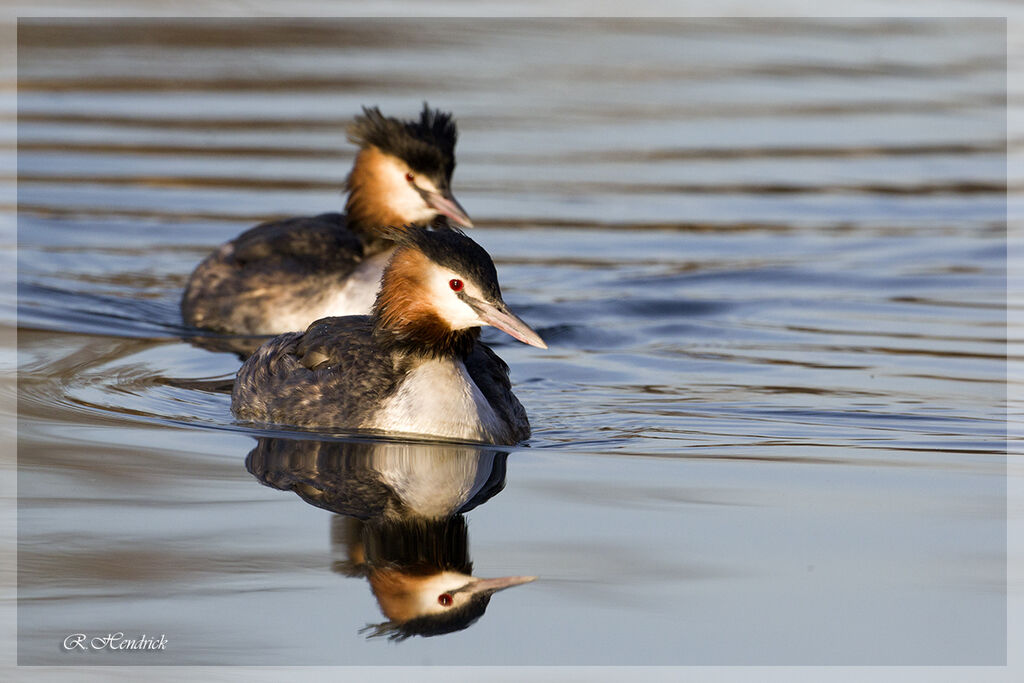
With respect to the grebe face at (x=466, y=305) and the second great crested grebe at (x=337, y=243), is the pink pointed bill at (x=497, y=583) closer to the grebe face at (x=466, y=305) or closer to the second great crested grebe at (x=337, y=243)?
the grebe face at (x=466, y=305)

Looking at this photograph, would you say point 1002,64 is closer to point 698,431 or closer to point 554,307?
point 554,307

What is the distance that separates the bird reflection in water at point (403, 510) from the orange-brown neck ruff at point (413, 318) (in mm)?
513

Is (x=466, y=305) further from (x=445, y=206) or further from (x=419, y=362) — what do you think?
(x=445, y=206)

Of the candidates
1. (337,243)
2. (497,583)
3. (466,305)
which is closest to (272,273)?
(337,243)

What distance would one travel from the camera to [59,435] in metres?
9.44

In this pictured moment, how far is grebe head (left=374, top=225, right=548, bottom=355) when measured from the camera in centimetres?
901

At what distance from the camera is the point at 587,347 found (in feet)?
39.8

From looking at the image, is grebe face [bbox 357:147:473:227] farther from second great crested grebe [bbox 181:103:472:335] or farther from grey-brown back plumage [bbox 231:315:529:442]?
grey-brown back plumage [bbox 231:315:529:442]

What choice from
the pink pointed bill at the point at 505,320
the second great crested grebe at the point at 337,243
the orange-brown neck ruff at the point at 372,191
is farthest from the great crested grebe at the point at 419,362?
the orange-brown neck ruff at the point at 372,191

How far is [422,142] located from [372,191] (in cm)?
55

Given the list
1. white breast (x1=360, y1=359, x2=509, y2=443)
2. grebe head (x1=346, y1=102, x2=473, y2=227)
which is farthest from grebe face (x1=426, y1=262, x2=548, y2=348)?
grebe head (x1=346, y1=102, x2=473, y2=227)

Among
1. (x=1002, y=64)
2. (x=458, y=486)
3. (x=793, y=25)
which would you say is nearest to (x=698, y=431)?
(x=458, y=486)

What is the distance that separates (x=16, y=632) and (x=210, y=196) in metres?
10.3

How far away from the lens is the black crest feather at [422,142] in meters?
12.6
